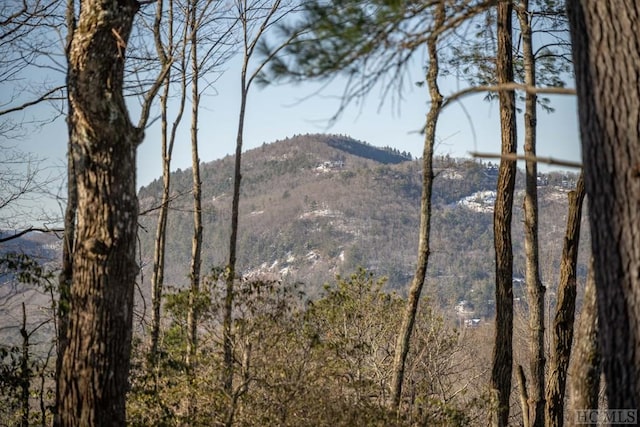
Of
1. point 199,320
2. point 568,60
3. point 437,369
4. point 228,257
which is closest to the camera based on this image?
point 199,320

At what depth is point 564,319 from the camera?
520 centimetres

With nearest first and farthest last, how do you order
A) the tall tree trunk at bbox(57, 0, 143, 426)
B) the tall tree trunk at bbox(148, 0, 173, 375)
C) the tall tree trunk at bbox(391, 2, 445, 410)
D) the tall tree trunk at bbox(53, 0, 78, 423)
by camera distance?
the tall tree trunk at bbox(57, 0, 143, 426)
the tall tree trunk at bbox(53, 0, 78, 423)
the tall tree trunk at bbox(391, 2, 445, 410)
the tall tree trunk at bbox(148, 0, 173, 375)

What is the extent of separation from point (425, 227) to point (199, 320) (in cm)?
221

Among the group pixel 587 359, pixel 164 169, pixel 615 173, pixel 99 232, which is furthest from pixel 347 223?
pixel 615 173

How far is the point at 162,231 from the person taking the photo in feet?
34.5

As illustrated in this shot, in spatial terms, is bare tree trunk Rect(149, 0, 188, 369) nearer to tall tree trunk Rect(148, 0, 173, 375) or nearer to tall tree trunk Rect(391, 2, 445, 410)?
tall tree trunk Rect(148, 0, 173, 375)

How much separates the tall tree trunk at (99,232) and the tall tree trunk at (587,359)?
2.12 meters

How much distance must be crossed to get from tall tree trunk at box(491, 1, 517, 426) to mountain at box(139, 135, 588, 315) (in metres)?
102

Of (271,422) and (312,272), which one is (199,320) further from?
(312,272)

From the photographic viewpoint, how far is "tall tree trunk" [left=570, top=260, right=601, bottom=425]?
3.40m

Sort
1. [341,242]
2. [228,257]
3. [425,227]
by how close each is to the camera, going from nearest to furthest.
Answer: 1. [425,227]
2. [228,257]
3. [341,242]

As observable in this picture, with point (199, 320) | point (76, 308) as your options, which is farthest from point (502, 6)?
point (76, 308)

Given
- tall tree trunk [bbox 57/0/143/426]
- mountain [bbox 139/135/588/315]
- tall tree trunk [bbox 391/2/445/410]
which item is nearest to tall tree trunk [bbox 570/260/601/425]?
tall tree trunk [bbox 57/0/143/426]

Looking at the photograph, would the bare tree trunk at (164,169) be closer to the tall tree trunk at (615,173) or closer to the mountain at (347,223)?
the tall tree trunk at (615,173)
